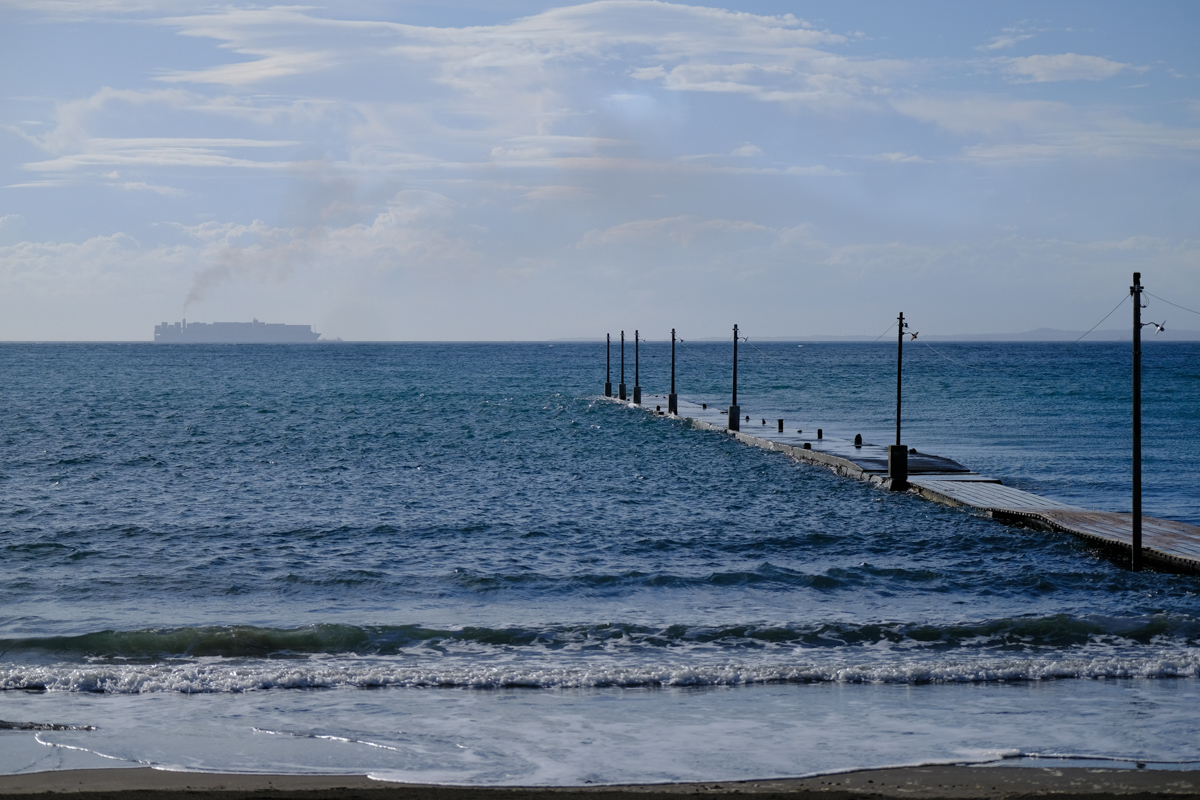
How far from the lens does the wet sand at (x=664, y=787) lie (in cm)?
890

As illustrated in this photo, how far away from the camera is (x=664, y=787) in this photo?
922cm

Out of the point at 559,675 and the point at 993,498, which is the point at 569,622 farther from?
the point at 993,498

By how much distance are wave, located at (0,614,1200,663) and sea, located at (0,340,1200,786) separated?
0.06 metres

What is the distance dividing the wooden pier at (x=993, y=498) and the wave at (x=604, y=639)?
4719 mm

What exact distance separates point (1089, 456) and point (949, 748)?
32.8 meters

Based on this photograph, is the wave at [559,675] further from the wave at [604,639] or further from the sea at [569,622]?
the wave at [604,639]

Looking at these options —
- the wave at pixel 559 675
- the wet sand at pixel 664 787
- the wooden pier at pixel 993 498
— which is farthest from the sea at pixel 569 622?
the wooden pier at pixel 993 498

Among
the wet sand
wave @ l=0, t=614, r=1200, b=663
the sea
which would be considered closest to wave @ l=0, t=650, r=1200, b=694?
the sea

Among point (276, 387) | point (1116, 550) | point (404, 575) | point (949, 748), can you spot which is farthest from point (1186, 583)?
point (276, 387)

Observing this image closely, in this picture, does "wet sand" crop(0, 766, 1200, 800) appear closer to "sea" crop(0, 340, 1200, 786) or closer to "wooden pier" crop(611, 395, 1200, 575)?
"sea" crop(0, 340, 1200, 786)

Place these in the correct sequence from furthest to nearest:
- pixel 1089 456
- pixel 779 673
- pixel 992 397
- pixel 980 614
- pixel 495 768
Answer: pixel 992 397 → pixel 1089 456 → pixel 980 614 → pixel 779 673 → pixel 495 768

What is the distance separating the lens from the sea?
10.5m

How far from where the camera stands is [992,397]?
79750 mm

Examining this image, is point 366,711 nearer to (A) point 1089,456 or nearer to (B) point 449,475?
(B) point 449,475
